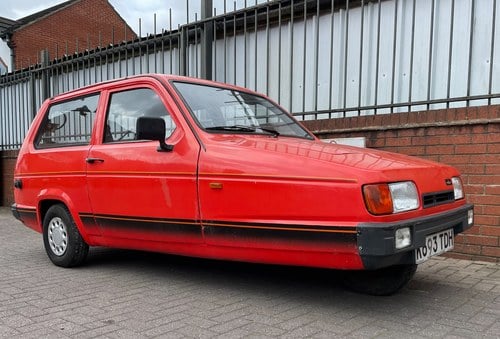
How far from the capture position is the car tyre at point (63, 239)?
457 cm

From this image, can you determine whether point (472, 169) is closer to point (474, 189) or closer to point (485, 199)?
point (474, 189)

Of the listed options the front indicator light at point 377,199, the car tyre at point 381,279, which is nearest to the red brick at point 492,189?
the car tyre at point 381,279

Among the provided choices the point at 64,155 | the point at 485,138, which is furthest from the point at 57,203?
the point at 485,138

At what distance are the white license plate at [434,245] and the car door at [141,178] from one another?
5.37 feet

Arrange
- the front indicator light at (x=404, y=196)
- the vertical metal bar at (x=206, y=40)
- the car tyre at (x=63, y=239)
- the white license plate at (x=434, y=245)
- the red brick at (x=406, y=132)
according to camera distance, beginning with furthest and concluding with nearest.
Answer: the vertical metal bar at (x=206, y=40) → the red brick at (x=406, y=132) → the car tyre at (x=63, y=239) → the white license plate at (x=434, y=245) → the front indicator light at (x=404, y=196)

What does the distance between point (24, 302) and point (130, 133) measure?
1.65m

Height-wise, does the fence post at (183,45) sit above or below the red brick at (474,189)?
above

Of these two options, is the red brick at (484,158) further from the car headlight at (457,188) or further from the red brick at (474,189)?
the car headlight at (457,188)

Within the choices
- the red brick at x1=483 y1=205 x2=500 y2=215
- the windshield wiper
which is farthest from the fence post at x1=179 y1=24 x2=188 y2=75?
the red brick at x1=483 y1=205 x2=500 y2=215

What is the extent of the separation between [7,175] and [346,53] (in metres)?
8.59

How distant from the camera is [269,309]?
3.34 meters

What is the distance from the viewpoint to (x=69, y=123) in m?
4.91

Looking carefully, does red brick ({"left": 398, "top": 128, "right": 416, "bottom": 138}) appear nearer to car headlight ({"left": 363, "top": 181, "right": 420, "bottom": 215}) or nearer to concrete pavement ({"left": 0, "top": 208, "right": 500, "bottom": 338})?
concrete pavement ({"left": 0, "top": 208, "right": 500, "bottom": 338})

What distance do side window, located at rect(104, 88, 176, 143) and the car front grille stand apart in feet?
7.14
